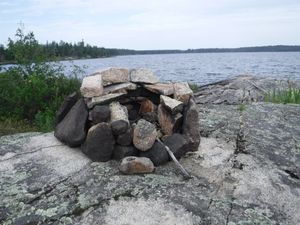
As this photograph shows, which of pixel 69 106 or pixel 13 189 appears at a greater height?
pixel 69 106

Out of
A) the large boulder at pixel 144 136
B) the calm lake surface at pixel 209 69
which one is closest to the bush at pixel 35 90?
the calm lake surface at pixel 209 69

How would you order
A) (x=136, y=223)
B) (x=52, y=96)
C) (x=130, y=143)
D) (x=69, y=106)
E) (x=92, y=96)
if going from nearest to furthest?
1. (x=136, y=223)
2. (x=130, y=143)
3. (x=92, y=96)
4. (x=69, y=106)
5. (x=52, y=96)

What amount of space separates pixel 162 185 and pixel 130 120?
1269mm

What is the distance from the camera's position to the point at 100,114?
4.62 m

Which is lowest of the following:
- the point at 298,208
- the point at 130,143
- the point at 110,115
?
the point at 298,208

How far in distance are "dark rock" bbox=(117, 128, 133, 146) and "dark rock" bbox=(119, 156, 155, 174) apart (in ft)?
0.93

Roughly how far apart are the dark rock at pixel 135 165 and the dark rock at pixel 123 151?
0.21m

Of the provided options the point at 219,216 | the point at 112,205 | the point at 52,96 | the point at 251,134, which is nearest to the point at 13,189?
the point at 112,205

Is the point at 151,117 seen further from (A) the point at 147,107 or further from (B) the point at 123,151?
(B) the point at 123,151

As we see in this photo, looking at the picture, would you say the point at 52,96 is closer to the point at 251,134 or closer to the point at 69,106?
the point at 69,106

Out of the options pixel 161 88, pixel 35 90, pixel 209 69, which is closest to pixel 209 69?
pixel 209 69

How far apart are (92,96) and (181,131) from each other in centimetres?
130

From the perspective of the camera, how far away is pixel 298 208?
3.74 meters

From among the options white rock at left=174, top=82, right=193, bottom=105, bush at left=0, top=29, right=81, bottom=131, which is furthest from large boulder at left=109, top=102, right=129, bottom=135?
bush at left=0, top=29, right=81, bottom=131
